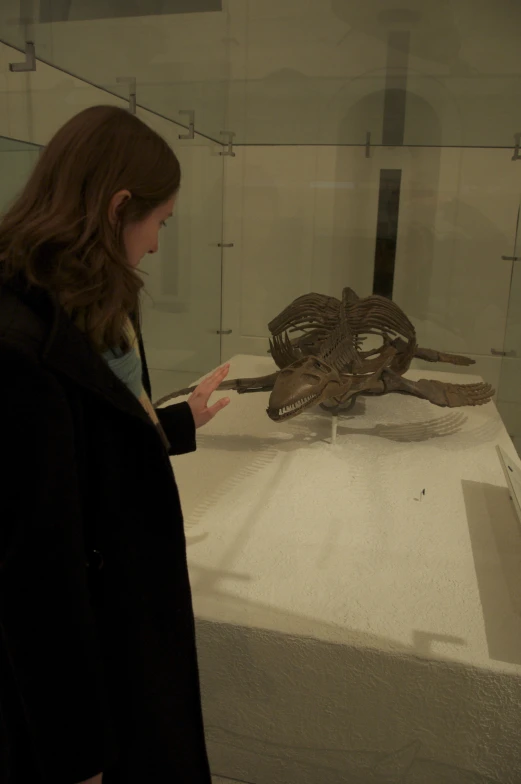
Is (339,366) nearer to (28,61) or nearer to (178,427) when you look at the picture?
(178,427)

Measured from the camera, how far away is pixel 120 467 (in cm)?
94

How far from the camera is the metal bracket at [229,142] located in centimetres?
382

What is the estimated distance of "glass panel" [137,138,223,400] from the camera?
330 cm

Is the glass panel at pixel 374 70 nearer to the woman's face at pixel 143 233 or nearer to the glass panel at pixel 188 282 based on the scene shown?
the glass panel at pixel 188 282

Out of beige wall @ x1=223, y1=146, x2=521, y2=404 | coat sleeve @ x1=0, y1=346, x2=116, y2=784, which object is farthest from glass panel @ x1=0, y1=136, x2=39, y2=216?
beige wall @ x1=223, y1=146, x2=521, y2=404

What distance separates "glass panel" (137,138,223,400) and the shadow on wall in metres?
1.73

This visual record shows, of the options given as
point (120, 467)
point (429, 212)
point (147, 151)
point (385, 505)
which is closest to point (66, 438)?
point (120, 467)

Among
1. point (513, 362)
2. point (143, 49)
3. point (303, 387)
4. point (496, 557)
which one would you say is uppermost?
point (143, 49)

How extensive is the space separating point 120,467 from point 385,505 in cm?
144

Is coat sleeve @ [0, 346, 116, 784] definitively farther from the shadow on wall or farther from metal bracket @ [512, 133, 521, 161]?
metal bracket @ [512, 133, 521, 161]

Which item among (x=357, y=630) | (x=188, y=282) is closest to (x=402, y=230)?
(x=188, y=282)

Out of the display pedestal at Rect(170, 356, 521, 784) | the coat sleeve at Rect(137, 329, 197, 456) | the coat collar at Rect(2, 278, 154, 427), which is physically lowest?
the display pedestal at Rect(170, 356, 521, 784)

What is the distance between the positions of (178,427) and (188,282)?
238 cm

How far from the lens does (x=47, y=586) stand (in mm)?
850
